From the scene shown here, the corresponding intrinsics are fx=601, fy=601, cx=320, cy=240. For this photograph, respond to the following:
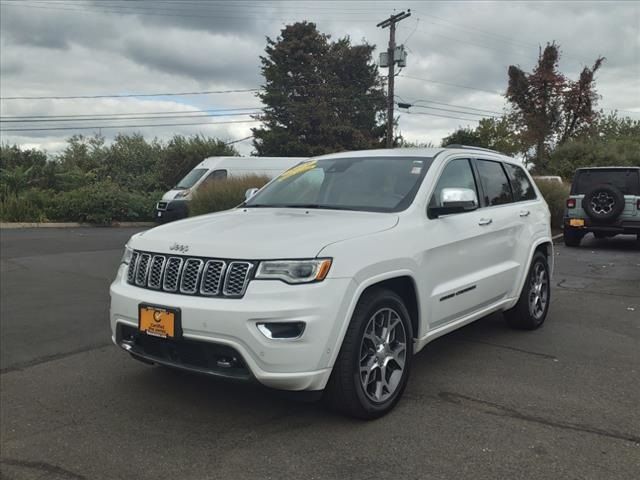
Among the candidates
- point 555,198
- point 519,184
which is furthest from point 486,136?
point 519,184

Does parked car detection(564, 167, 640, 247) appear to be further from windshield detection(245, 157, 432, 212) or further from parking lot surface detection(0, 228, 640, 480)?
windshield detection(245, 157, 432, 212)

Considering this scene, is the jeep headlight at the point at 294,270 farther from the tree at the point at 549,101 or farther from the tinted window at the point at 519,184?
the tree at the point at 549,101

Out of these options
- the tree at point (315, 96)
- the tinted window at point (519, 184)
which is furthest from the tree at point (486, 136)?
the tinted window at point (519, 184)

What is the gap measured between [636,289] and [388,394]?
6.04 m

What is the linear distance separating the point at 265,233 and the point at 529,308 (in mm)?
3264

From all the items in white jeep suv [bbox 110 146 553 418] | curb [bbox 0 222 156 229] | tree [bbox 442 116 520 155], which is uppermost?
tree [bbox 442 116 520 155]

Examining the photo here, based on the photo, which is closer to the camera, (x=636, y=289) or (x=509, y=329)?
(x=509, y=329)

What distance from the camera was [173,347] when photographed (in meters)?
3.54

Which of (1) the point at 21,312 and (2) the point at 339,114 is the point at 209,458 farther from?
(2) the point at 339,114

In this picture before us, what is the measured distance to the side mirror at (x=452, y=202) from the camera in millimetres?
4195

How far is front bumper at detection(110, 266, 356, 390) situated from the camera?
3.24 meters

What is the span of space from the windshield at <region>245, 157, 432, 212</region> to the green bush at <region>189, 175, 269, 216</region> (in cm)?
869

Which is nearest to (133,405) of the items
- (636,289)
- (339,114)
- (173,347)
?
(173,347)

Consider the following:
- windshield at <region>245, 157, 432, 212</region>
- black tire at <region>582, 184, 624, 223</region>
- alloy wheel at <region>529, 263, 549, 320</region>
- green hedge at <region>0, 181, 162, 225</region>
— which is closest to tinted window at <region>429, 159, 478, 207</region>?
windshield at <region>245, 157, 432, 212</region>
